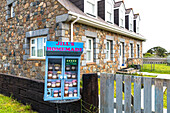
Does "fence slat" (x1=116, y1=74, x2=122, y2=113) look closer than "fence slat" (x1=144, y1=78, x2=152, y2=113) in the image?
No

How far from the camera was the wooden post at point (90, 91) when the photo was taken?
3.16 m

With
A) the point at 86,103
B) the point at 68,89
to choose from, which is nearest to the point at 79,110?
the point at 86,103

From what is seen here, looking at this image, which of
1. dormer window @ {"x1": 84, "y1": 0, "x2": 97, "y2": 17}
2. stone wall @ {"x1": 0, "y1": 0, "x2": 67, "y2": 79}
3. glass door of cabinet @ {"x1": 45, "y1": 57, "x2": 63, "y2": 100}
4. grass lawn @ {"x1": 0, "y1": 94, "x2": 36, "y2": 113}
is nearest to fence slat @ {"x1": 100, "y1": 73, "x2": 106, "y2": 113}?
glass door of cabinet @ {"x1": 45, "y1": 57, "x2": 63, "y2": 100}

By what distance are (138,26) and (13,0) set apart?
13.4m

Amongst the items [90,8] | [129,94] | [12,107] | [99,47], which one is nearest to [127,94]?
[129,94]

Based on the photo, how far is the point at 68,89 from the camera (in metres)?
3.31

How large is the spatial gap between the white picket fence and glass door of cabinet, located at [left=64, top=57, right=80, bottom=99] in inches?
25.2

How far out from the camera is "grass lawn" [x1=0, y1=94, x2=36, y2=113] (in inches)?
185

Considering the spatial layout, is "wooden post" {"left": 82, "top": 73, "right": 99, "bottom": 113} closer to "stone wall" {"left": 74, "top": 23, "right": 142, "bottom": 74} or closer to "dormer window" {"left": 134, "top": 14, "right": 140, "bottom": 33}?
"stone wall" {"left": 74, "top": 23, "right": 142, "bottom": 74}

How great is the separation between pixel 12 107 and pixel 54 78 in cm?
290

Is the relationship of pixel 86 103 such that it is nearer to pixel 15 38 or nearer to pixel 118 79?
pixel 118 79

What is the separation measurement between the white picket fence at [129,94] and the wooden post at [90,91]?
0.14 meters

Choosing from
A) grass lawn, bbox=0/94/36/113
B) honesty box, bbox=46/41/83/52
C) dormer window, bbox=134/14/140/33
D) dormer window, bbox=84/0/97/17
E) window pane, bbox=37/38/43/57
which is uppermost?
dormer window, bbox=134/14/140/33

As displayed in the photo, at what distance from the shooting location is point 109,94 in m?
3.02
